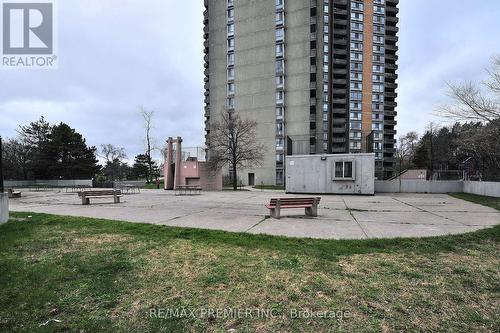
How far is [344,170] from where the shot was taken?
20797mm

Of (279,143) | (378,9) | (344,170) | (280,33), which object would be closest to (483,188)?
(344,170)

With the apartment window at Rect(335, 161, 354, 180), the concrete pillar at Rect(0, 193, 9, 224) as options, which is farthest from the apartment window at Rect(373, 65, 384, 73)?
the concrete pillar at Rect(0, 193, 9, 224)

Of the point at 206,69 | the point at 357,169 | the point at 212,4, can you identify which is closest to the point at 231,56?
the point at 206,69

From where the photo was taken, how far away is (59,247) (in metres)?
5.85

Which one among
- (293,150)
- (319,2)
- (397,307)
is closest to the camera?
(397,307)

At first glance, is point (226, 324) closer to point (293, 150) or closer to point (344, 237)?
point (344, 237)

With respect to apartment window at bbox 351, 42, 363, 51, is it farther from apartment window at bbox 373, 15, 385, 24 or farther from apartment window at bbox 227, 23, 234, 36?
apartment window at bbox 227, 23, 234, 36

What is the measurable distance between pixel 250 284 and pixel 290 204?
18.5 ft

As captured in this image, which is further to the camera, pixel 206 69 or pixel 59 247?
pixel 206 69

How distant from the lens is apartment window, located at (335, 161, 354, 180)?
20.6 meters

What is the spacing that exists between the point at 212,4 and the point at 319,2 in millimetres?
23597

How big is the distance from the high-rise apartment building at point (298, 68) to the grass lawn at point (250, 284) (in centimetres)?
4134

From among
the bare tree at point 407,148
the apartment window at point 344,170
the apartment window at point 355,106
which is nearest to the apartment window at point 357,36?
the apartment window at point 355,106

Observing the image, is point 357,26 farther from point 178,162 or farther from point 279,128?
point 178,162
